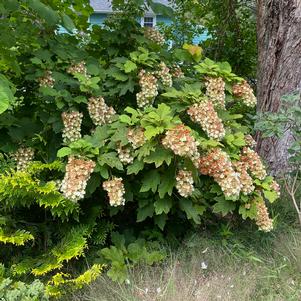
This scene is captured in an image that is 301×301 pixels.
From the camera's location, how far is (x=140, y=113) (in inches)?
125

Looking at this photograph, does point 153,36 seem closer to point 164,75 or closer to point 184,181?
point 164,75

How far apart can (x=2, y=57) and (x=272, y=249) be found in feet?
7.93

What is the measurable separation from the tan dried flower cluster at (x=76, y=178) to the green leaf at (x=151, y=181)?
41 cm

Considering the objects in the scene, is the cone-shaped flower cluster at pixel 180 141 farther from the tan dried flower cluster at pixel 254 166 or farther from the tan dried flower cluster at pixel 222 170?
the tan dried flower cluster at pixel 254 166

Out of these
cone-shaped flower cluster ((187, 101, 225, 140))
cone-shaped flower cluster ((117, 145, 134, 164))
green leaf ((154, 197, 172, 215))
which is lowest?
green leaf ((154, 197, 172, 215))

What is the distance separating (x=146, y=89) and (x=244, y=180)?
935 mm

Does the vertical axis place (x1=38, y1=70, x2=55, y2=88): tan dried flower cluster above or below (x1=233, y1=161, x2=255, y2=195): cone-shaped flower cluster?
above

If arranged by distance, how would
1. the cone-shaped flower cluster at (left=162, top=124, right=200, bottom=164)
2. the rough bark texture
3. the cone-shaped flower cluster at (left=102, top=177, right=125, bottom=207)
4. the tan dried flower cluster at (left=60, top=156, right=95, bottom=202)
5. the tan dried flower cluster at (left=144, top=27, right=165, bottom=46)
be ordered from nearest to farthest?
the cone-shaped flower cluster at (left=162, top=124, right=200, bottom=164) → the tan dried flower cluster at (left=60, top=156, right=95, bottom=202) → the cone-shaped flower cluster at (left=102, top=177, right=125, bottom=207) → the tan dried flower cluster at (left=144, top=27, right=165, bottom=46) → the rough bark texture

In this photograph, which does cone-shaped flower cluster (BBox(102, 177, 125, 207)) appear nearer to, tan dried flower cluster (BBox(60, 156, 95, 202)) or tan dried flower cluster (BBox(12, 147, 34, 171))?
tan dried flower cluster (BBox(60, 156, 95, 202))

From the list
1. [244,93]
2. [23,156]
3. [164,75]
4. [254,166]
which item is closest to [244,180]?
[254,166]

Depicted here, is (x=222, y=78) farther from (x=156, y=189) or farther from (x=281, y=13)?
(x=281, y=13)

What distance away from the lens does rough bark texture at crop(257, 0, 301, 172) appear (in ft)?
15.2

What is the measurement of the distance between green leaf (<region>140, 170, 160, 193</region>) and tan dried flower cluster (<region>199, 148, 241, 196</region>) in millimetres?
325

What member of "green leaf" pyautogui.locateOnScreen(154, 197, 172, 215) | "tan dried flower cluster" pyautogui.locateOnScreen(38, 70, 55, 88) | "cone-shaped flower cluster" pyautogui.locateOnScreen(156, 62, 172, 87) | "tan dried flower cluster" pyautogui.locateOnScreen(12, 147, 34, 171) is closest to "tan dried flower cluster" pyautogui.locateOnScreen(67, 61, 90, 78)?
"tan dried flower cluster" pyautogui.locateOnScreen(38, 70, 55, 88)
